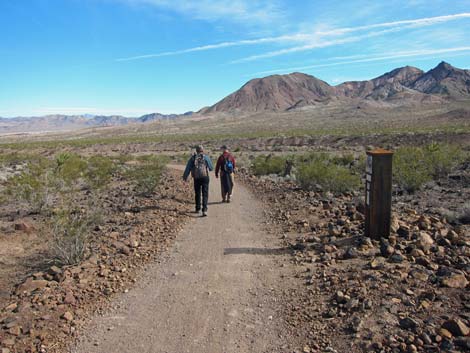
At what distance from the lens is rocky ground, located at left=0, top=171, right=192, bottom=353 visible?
14.2ft

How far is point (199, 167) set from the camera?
370 inches

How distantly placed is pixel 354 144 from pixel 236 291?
117 ft

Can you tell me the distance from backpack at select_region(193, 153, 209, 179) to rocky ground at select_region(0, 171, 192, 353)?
1.10 metres

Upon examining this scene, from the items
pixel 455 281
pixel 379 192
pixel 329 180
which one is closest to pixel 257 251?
pixel 379 192

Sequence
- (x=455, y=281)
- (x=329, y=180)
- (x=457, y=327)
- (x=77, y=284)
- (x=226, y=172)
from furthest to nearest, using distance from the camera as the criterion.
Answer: (x=329, y=180)
(x=226, y=172)
(x=77, y=284)
(x=455, y=281)
(x=457, y=327)

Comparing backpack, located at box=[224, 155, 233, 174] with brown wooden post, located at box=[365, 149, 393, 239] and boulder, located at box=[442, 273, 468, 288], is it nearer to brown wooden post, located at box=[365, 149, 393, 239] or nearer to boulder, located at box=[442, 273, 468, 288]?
brown wooden post, located at box=[365, 149, 393, 239]

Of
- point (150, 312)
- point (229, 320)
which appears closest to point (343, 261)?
point (229, 320)

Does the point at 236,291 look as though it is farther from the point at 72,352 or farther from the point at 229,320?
the point at 72,352

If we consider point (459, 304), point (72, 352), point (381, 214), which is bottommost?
point (72, 352)

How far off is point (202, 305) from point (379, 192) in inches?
133

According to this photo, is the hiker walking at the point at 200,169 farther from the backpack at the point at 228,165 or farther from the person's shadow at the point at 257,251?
the person's shadow at the point at 257,251

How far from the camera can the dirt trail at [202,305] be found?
4.11 meters

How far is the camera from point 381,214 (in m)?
6.36

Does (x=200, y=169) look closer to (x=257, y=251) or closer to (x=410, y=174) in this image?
(x=257, y=251)
